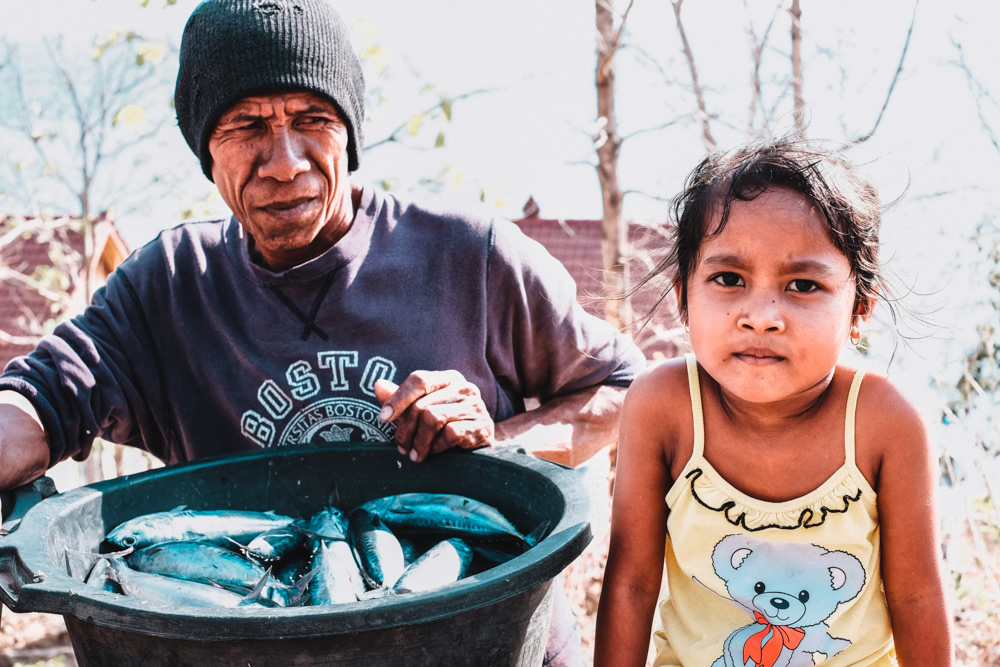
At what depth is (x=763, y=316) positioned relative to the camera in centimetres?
154

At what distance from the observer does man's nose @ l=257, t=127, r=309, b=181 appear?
6.95ft

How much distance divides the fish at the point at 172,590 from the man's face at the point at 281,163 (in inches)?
37.6

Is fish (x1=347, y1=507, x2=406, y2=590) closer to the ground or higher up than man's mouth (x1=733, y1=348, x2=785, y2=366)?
closer to the ground

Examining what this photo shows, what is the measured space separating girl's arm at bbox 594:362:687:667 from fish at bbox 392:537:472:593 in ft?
1.16

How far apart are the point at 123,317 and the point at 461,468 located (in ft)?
3.54

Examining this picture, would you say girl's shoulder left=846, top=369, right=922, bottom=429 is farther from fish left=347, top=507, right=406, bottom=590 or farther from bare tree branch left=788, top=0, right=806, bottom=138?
bare tree branch left=788, top=0, right=806, bottom=138

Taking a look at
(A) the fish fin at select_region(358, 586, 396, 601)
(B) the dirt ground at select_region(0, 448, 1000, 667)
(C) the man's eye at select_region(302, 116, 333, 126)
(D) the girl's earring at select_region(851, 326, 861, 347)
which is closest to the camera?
(A) the fish fin at select_region(358, 586, 396, 601)

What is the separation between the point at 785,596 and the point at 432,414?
32.7 inches

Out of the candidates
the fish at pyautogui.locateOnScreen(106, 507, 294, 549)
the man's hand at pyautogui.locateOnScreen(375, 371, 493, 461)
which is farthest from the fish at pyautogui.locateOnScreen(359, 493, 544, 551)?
the fish at pyautogui.locateOnScreen(106, 507, 294, 549)

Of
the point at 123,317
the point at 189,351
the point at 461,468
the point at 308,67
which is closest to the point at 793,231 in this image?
the point at 461,468

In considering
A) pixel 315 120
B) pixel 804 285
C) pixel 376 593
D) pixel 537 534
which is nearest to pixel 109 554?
pixel 376 593

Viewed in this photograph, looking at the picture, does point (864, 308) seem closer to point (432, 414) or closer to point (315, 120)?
point (432, 414)

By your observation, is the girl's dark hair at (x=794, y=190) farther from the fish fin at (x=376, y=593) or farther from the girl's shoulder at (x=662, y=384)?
the fish fin at (x=376, y=593)

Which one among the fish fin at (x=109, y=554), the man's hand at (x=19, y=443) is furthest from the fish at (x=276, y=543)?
the man's hand at (x=19, y=443)
